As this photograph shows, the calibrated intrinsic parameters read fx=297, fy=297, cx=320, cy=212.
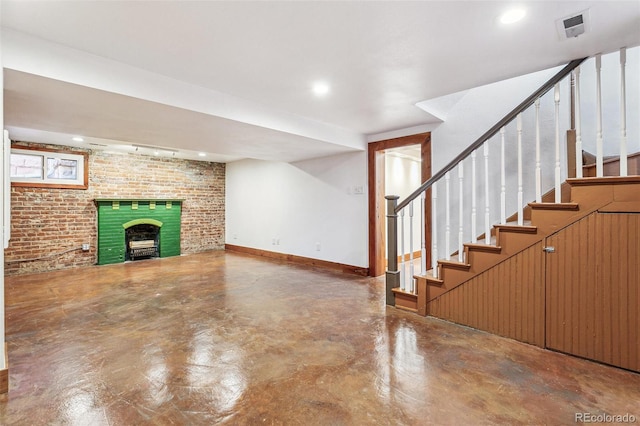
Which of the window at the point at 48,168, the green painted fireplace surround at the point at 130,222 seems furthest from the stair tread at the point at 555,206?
the window at the point at 48,168

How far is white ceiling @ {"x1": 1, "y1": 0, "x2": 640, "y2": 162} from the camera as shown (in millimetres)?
1830

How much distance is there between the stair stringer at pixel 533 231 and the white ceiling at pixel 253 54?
1.10 metres

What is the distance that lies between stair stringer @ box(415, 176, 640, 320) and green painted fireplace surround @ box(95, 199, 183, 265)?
599 centimetres

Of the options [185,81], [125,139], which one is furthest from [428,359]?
[125,139]

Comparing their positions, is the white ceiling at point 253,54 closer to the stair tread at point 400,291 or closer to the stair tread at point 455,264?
the stair tread at point 455,264

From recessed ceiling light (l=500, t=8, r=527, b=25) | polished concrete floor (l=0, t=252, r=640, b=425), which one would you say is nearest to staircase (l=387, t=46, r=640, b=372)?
polished concrete floor (l=0, t=252, r=640, b=425)

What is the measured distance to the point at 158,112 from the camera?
2936 millimetres

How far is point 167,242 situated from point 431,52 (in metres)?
6.71

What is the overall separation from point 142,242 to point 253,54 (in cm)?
581

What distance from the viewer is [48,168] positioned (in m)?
5.48

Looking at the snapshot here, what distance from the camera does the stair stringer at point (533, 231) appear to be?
2.07 metres

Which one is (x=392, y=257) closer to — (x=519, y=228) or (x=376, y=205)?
(x=519, y=228)

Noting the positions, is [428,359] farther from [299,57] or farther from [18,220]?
[18,220]

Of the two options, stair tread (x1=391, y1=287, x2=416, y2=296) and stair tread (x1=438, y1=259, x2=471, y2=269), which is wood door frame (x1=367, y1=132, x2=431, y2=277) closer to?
stair tread (x1=391, y1=287, x2=416, y2=296)
